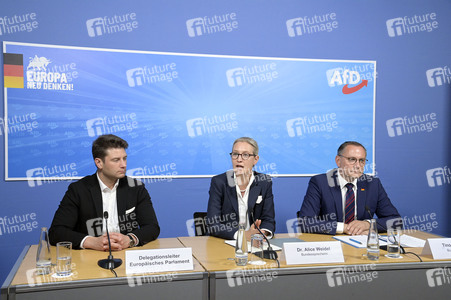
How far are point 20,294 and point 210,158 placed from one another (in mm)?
2445

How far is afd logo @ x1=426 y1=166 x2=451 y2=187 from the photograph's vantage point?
4.38 metres

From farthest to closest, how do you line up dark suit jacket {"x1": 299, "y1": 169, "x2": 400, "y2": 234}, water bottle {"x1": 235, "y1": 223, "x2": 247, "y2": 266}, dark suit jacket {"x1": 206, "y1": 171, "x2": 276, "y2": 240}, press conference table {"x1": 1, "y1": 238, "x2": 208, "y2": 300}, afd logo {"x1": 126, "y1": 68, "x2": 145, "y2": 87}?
afd logo {"x1": 126, "y1": 68, "x2": 145, "y2": 87}
dark suit jacket {"x1": 299, "y1": 169, "x2": 400, "y2": 234}
dark suit jacket {"x1": 206, "y1": 171, "x2": 276, "y2": 240}
water bottle {"x1": 235, "y1": 223, "x2": 247, "y2": 266}
press conference table {"x1": 1, "y1": 238, "x2": 208, "y2": 300}

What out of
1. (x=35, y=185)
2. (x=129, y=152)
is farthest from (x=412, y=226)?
(x=35, y=185)

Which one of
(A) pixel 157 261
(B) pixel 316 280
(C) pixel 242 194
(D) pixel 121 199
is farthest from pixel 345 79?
(A) pixel 157 261

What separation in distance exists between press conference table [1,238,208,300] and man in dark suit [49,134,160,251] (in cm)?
54

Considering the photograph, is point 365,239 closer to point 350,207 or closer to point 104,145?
point 350,207

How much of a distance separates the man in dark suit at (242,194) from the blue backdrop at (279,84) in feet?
3.37

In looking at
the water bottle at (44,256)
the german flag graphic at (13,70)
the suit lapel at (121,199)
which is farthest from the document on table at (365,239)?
the german flag graphic at (13,70)

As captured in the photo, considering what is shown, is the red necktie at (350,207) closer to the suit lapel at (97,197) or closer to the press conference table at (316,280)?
the press conference table at (316,280)

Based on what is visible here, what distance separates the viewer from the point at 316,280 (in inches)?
71.6

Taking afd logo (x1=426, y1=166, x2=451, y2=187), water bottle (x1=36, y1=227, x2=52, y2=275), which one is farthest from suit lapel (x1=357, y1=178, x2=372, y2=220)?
water bottle (x1=36, y1=227, x2=52, y2=275)

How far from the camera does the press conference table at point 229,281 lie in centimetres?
156

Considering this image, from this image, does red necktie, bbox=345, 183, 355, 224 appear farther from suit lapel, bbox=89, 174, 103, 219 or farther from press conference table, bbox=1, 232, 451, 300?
suit lapel, bbox=89, 174, 103, 219

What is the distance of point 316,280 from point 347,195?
115 centimetres
